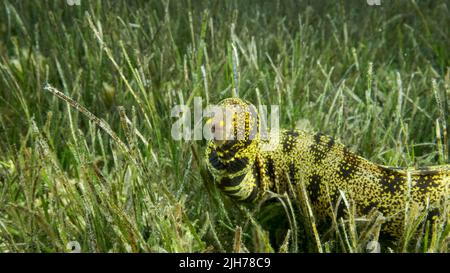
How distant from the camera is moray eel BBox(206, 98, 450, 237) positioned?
57.0 inches

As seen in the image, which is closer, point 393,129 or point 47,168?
point 47,168

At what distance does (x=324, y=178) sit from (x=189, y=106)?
68 cm

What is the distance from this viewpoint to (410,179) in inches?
56.8

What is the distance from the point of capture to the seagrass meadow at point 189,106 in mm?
1459

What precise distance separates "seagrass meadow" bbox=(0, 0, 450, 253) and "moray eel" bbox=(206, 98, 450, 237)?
0.05 m

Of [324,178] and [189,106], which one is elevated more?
[189,106]

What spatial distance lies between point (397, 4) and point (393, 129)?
150 cm

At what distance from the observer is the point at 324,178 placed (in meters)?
1.49

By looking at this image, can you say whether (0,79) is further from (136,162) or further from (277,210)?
(277,210)

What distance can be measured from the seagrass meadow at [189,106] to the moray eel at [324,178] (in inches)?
1.9

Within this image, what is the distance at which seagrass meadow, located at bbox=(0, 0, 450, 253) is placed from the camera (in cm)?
146

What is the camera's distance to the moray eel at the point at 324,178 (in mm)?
1448

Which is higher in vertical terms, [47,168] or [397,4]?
[397,4]
